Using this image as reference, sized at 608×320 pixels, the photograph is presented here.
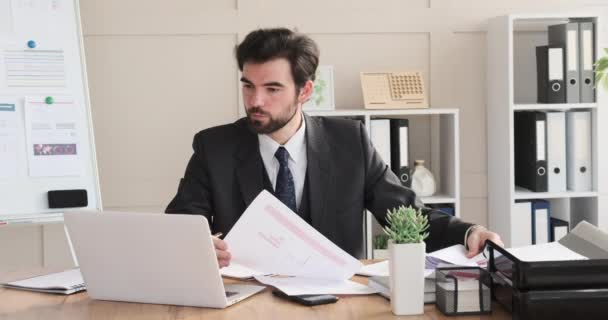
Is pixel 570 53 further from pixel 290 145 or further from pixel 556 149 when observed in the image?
pixel 290 145

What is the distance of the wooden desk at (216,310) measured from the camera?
1.84 metres

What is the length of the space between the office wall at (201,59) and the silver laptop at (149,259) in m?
2.09

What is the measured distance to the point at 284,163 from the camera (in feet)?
8.83

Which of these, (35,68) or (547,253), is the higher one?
(35,68)

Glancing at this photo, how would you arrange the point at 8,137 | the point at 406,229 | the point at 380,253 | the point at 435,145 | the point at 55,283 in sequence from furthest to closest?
1. the point at 435,145
2. the point at 380,253
3. the point at 8,137
4. the point at 55,283
5. the point at 406,229

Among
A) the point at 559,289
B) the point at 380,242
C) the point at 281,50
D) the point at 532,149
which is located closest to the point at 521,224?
the point at 532,149

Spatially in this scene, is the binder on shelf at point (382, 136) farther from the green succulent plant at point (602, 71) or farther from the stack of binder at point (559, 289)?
the stack of binder at point (559, 289)

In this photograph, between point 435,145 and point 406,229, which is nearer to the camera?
point 406,229

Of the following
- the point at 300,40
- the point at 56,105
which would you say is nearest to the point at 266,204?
the point at 300,40

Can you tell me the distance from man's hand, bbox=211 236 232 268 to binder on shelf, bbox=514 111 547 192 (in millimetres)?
2231

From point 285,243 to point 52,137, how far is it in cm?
175

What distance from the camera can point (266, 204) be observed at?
81.1 inches

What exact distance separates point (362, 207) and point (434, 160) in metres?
1.50

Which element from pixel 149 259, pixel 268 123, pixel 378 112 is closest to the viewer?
pixel 149 259
